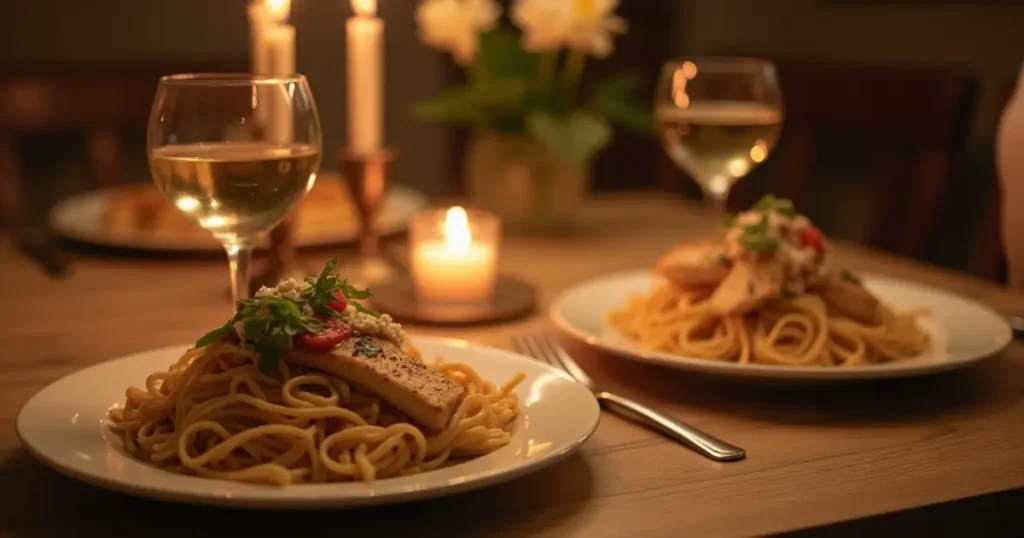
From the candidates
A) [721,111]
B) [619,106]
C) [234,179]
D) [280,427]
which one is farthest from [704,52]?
[280,427]

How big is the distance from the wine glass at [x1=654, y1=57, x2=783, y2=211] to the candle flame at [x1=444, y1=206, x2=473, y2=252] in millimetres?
392

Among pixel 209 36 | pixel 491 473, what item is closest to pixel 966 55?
pixel 209 36

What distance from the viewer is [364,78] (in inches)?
72.9

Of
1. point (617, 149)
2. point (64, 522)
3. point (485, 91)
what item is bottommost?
point (617, 149)

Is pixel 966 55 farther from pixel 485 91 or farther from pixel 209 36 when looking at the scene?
pixel 209 36

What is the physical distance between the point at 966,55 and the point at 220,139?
2808 mm

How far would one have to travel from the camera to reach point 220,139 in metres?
1.20

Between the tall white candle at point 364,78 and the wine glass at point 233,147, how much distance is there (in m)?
0.63

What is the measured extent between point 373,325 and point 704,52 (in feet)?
12.8

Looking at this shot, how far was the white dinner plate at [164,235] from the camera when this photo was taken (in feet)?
6.48

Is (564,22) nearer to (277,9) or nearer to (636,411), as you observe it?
(277,9)

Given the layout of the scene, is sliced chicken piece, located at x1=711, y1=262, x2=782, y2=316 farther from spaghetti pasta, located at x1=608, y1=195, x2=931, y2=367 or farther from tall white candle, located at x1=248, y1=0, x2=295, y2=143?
tall white candle, located at x1=248, y1=0, x2=295, y2=143

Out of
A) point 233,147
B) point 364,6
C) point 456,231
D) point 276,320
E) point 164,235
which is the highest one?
point 364,6

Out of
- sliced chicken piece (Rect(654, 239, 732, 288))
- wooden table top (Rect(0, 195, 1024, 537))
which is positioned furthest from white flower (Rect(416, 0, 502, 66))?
sliced chicken piece (Rect(654, 239, 732, 288))
